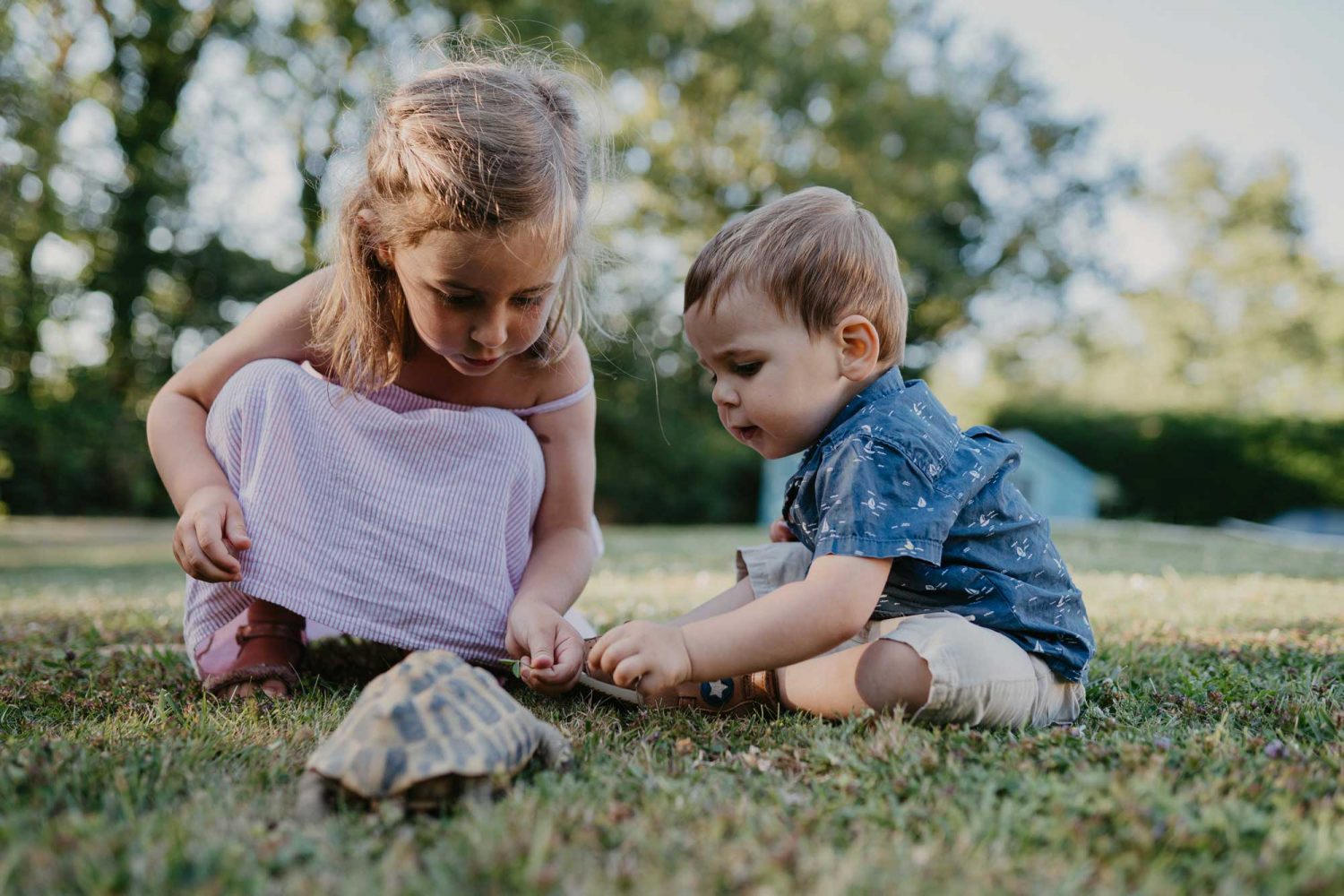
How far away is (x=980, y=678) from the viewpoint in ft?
7.29

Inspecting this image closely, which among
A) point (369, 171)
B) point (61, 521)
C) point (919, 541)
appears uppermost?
point (369, 171)

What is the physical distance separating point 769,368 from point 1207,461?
86.3ft

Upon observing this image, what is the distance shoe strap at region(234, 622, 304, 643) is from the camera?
2852mm

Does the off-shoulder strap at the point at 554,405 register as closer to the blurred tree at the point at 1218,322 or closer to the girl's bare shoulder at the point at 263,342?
the girl's bare shoulder at the point at 263,342

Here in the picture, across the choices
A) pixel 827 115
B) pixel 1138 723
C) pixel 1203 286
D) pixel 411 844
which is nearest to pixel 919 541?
pixel 1138 723

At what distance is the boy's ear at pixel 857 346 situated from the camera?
2443 mm

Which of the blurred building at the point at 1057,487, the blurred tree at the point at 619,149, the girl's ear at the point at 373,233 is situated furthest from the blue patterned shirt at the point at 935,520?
the blurred building at the point at 1057,487

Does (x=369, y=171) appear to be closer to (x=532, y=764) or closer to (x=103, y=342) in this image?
(x=532, y=764)

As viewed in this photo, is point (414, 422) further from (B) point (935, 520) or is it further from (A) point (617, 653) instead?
(B) point (935, 520)

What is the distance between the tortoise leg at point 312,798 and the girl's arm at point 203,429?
3.56 ft

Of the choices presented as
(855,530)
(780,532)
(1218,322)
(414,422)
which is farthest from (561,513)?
(1218,322)

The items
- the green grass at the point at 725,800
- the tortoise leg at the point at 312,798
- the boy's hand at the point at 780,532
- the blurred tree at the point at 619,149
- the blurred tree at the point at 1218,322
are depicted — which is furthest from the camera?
the blurred tree at the point at 1218,322

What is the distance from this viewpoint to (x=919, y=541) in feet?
7.18

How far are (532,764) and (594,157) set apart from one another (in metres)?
1.99
